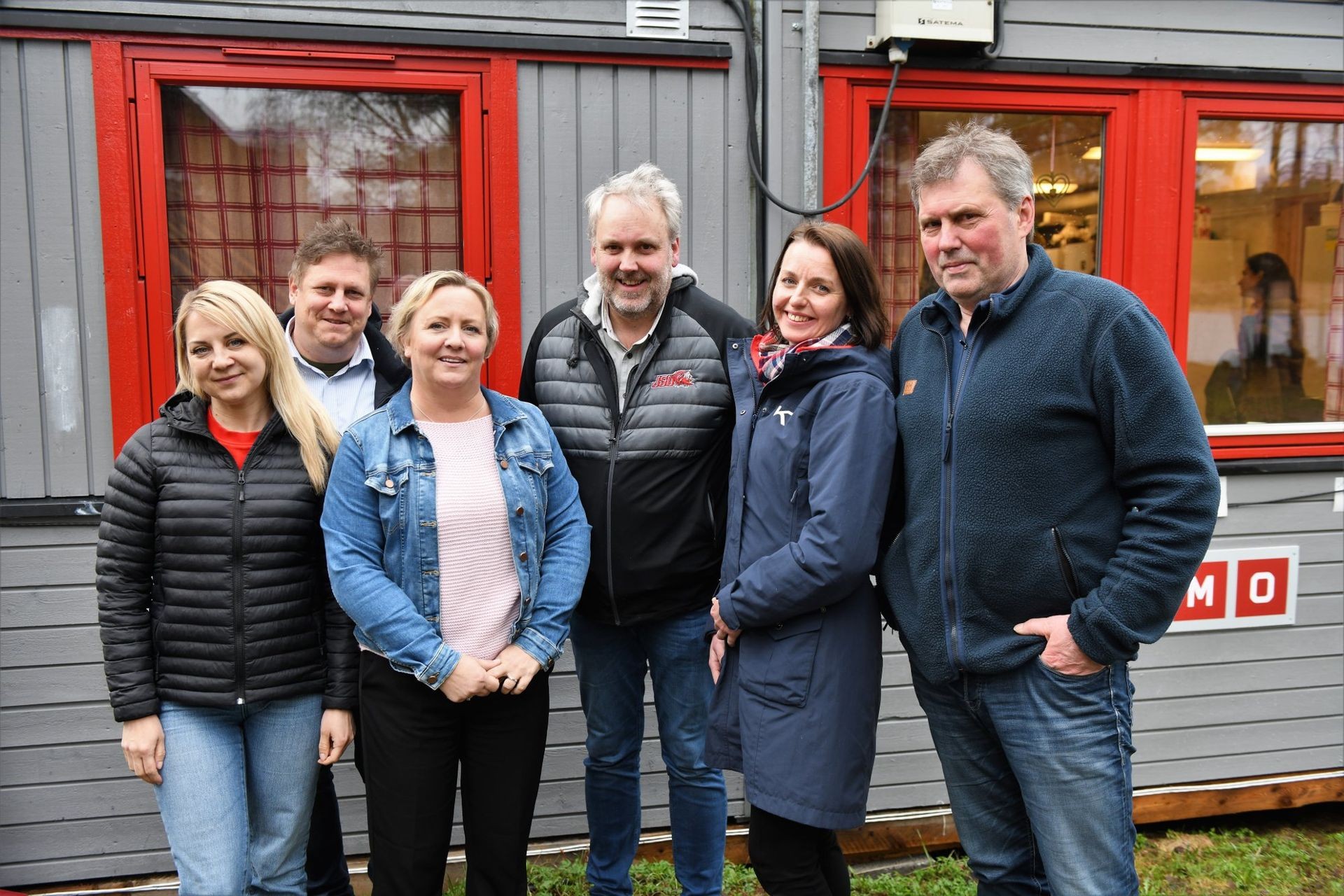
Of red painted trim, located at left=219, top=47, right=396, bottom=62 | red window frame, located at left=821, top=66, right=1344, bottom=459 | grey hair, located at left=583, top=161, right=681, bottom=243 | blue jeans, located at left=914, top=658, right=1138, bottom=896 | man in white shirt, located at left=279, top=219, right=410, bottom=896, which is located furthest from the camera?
red window frame, located at left=821, top=66, right=1344, bottom=459

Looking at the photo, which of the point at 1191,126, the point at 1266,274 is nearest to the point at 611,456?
the point at 1191,126

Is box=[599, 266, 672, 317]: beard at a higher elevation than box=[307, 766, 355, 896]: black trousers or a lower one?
higher

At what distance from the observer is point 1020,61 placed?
3.52 m

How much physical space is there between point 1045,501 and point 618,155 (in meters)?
2.01

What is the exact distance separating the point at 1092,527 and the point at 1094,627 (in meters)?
0.20

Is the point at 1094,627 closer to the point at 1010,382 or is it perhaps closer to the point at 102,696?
the point at 1010,382

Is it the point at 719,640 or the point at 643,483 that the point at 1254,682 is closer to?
the point at 719,640

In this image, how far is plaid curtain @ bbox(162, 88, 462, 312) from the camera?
3172 mm

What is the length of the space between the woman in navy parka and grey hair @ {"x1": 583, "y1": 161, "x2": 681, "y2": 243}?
41cm

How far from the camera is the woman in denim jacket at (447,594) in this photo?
7.14 ft

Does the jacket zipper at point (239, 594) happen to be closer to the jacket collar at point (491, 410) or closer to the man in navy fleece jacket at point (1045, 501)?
the jacket collar at point (491, 410)

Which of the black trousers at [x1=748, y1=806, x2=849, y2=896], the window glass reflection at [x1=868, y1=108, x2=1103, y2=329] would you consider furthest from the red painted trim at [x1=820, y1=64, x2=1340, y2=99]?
the black trousers at [x1=748, y1=806, x2=849, y2=896]

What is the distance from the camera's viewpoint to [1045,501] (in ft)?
6.44

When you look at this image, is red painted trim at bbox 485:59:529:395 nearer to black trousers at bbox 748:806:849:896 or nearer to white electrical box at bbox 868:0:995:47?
white electrical box at bbox 868:0:995:47
